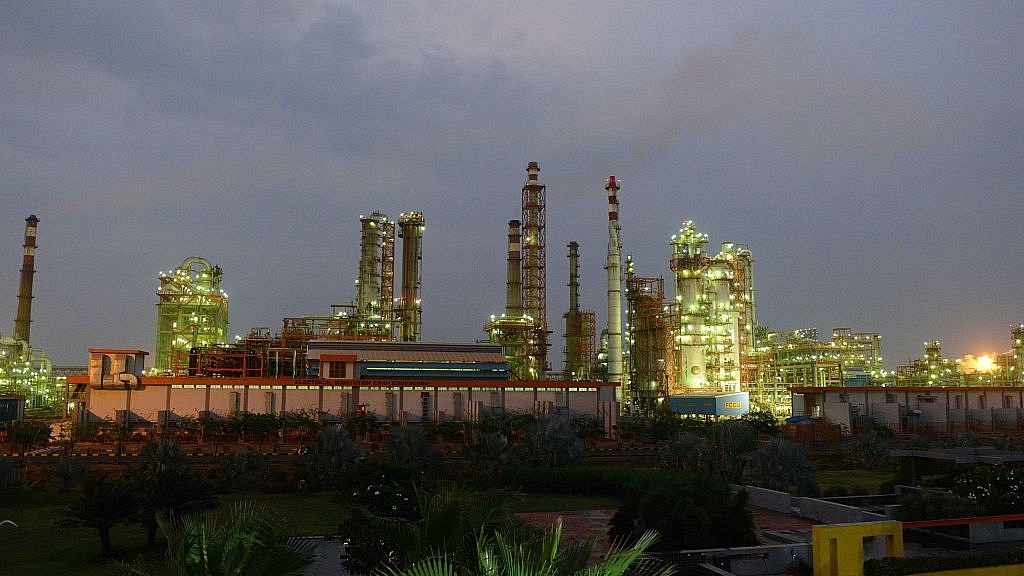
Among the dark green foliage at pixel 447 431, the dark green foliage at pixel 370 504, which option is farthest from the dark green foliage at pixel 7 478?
the dark green foliage at pixel 447 431

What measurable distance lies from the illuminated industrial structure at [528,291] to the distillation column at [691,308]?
15.6m

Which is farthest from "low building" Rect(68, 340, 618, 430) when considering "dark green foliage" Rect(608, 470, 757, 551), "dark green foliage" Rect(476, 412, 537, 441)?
"dark green foliage" Rect(608, 470, 757, 551)

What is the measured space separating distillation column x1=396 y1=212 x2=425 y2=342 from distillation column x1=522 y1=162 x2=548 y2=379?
1249 centimetres

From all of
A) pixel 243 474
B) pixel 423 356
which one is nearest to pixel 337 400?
pixel 423 356

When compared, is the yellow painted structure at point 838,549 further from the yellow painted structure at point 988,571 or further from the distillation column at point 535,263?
the distillation column at point 535,263

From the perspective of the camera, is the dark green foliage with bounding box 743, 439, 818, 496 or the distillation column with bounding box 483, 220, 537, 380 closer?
the dark green foliage with bounding box 743, 439, 818, 496

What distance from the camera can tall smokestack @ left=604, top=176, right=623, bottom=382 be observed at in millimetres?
80312

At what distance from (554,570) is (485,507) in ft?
9.79

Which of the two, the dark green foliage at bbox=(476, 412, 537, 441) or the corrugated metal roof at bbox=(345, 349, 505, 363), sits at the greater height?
the corrugated metal roof at bbox=(345, 349, 505, 363)

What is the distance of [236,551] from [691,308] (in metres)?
74.9

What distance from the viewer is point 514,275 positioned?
3435 inches

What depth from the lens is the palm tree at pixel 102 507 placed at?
712 inches

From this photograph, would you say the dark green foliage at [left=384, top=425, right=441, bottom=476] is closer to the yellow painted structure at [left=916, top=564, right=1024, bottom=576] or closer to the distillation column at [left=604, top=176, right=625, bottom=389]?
the yellow painted structure at [left=916, top=564, right=1024, bottom=576]

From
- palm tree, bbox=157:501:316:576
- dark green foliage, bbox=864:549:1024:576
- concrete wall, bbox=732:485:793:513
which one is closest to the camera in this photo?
palm tree, bbox=157:501:316:576
